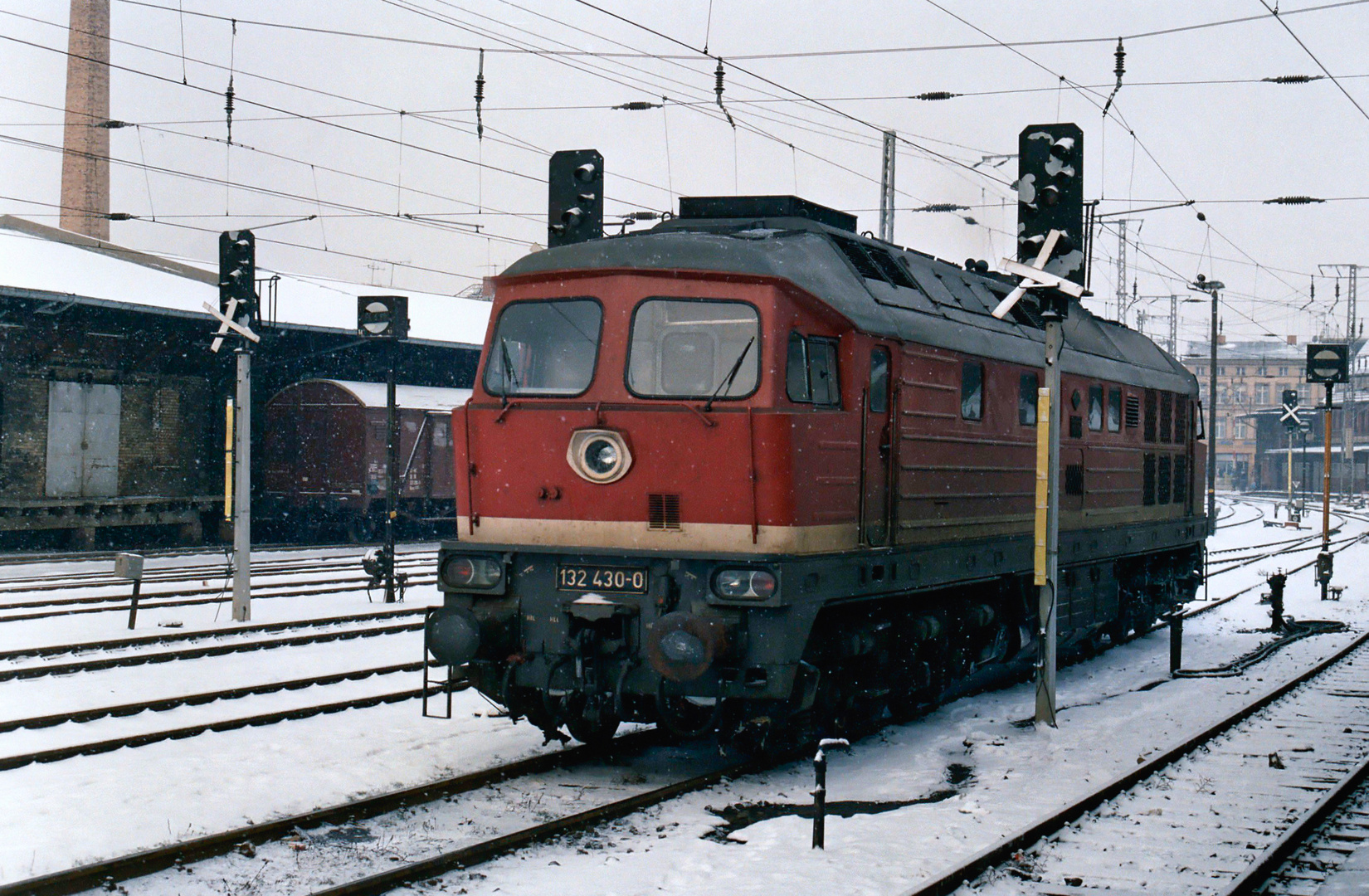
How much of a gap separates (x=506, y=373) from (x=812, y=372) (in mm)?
2205

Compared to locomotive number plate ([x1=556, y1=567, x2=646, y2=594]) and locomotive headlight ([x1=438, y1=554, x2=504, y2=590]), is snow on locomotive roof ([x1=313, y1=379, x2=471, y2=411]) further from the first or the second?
locomotive number plate ([x1=556, y1=567, x2=646, y2=594])

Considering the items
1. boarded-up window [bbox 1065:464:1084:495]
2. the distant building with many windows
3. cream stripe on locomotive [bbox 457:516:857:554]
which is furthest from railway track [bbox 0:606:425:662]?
the distant building with many windows

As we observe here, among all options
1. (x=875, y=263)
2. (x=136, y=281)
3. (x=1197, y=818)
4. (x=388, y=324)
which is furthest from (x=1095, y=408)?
(x=136, y=281)

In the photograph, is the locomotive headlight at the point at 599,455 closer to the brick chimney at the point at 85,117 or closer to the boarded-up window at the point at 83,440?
the boarded-up window at the point at 83,440

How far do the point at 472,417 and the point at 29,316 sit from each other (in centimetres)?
2264

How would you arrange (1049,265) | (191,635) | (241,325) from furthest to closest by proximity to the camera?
(241,325), (191,635), (1049,265)

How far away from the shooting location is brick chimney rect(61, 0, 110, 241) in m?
37.8

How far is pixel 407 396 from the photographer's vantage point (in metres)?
34.9

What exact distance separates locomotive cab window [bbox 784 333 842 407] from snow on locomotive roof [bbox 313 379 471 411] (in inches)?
909

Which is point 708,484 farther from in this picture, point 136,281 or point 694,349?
point 136,281

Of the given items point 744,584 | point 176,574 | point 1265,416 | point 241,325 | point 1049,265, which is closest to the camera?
point 744,584

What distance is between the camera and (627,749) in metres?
9.96

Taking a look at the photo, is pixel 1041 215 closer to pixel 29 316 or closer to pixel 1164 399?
pixel 1164 399

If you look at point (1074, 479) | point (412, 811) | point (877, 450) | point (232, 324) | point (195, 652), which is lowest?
point (412, 811)
